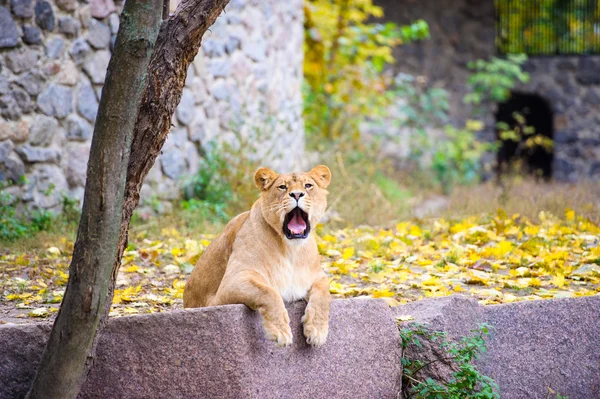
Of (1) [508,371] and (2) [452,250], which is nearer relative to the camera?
(1) [508,371]

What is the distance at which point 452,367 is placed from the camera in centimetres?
406

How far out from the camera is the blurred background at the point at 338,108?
6727 mm

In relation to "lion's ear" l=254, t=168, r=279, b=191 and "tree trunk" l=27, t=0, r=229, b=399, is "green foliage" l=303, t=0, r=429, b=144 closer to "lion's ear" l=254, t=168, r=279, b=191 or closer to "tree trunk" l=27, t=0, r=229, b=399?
"lion's ear" l=254, t=168, r=279, b=191

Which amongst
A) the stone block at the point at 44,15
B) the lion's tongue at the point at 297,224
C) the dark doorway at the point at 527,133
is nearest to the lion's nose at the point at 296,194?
the lion's tongue at the point at 297,224

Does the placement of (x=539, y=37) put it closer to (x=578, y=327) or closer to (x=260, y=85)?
(x=260, y=85)

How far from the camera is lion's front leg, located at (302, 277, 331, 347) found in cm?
356

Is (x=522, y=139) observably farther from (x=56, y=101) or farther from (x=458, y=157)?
(x=56, y=101)

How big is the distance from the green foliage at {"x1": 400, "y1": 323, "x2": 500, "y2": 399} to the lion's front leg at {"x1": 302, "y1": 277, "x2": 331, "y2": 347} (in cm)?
61

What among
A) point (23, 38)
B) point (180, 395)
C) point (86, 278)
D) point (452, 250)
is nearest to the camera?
point (86, 278)

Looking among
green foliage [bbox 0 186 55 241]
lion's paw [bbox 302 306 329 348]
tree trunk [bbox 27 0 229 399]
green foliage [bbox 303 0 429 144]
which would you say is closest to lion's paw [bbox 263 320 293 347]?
lion's paw [bbox 302 306 329 348]

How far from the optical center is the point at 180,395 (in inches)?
137

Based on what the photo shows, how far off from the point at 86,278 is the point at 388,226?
4937mm

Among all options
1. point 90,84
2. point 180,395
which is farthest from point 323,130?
point 180,395

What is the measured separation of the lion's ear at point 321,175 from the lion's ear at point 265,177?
20 centimetres
